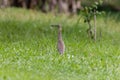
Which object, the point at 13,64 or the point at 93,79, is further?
the point at 13,64

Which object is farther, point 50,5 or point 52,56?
point 50,5

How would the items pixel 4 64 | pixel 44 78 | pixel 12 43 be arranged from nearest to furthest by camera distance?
pixel 44 78
pixel 4 64
pixel 12 43

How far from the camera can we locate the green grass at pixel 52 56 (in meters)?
10.6

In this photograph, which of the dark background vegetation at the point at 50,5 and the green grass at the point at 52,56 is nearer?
the green grass at the point at 52,56

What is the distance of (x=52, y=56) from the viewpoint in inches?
481

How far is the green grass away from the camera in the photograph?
34.8 feet

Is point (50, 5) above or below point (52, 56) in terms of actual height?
below

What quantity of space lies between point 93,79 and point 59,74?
2.25 ft

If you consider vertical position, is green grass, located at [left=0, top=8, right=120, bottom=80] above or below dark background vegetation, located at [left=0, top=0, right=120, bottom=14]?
above

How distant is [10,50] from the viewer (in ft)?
42.2

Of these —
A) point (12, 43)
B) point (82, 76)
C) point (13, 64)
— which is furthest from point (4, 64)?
point (12, 43)

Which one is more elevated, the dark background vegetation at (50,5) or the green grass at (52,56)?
the green grass at (52,56)

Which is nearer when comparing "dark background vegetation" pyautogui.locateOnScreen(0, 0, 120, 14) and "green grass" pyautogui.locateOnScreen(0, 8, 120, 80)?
"green grass" pyautogui.locateOnScreen(0, 8, 120, 80)

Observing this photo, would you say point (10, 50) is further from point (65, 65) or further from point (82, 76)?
point (82, 76)
